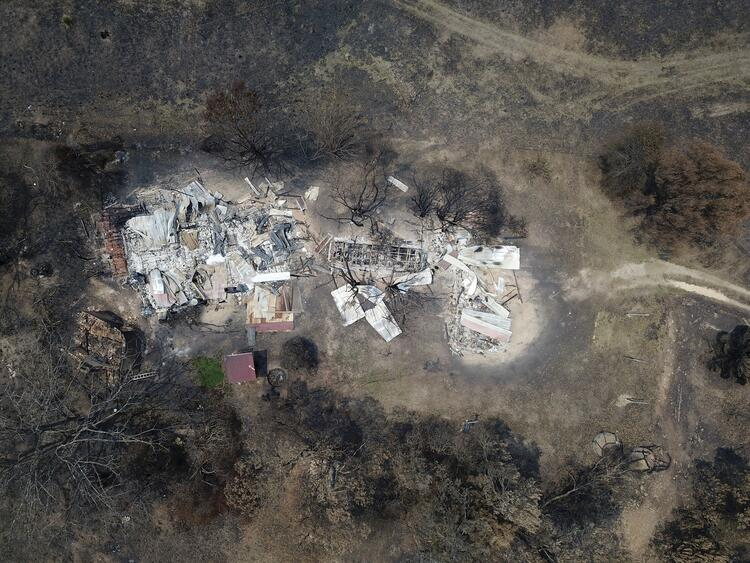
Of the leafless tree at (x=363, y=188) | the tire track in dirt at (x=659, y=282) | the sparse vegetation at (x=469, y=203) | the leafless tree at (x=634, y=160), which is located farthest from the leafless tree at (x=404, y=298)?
the leafless tree at (x=634, y=160)

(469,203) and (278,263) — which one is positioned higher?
(469,203)

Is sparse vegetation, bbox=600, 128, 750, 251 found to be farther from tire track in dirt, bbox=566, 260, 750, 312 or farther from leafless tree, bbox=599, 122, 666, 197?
tire track in dirt, bbox=566, 260, 750, 312

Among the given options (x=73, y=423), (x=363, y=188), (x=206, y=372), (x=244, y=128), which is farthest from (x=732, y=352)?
(x=73, y=423)

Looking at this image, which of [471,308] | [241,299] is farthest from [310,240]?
[471,308]

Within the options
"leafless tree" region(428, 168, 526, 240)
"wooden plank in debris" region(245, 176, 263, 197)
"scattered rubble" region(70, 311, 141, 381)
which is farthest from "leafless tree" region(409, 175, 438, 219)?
"scattered rubble" region(70, 311, 141, 381)

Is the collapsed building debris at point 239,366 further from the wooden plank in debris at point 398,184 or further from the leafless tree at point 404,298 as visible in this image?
the wooden plank in debris at point 398,184

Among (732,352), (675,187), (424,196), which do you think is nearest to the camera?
(675,187)

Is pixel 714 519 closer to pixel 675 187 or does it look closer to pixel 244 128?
pixel 675 187
